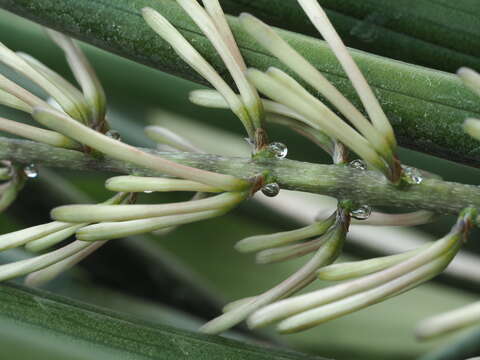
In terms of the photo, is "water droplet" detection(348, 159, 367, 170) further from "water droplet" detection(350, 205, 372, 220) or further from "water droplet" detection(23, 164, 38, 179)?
"water droplet" detection(23, 164, 38, 179)

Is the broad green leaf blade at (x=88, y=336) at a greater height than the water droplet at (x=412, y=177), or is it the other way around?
the water droplet at (x=412, y=177)

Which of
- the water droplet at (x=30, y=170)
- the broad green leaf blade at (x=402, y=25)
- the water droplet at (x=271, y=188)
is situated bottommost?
the water droplet at (x=271, y=188)

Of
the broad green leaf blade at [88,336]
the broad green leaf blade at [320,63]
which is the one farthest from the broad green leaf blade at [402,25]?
the broad green leaf blade at [88,336]

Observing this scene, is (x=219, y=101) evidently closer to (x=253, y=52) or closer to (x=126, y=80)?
(x=253, y=52)

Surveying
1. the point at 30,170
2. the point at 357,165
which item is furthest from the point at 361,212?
the point at 30,170

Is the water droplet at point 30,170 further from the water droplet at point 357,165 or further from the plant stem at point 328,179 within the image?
the water droplet at point 357,165

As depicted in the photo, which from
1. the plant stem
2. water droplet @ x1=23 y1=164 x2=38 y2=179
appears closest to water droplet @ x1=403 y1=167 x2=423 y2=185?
the plant stem

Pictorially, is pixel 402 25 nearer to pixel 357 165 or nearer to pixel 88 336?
pixel 357 165
